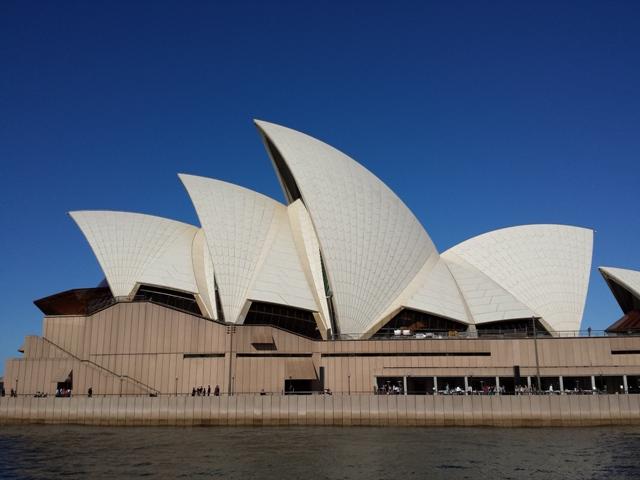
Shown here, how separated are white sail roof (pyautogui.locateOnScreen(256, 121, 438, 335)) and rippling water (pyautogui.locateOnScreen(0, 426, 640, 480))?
12.3 meters

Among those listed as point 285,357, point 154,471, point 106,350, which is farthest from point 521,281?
point 154,471

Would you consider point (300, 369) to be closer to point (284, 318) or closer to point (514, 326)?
point (284, 318)

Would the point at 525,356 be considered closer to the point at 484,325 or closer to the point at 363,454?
the point at 484,325

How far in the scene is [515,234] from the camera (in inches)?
2015

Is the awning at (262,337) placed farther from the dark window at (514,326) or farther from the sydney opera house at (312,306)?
the dark window at (514,326)

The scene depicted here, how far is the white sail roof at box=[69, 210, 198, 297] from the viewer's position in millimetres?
42531

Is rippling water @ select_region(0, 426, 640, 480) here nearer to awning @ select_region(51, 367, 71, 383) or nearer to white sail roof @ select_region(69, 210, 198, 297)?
awning @ select_region(51, 367, 71, 383)

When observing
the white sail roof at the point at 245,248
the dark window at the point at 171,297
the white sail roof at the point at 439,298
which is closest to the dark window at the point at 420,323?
the white sail roof at the point at 439,298

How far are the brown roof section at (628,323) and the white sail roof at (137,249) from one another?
31617mm

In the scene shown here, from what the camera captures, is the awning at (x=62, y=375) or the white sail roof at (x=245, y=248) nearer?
the awning at (x=62, y=375)

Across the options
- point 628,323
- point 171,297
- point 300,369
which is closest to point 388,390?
point 300,369

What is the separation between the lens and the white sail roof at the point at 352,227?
139 feet

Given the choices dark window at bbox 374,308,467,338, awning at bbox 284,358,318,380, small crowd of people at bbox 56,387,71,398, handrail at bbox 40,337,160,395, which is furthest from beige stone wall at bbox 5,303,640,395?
dark window at bbox 374,308,467,338

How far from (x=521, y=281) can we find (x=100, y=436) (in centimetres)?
3312
